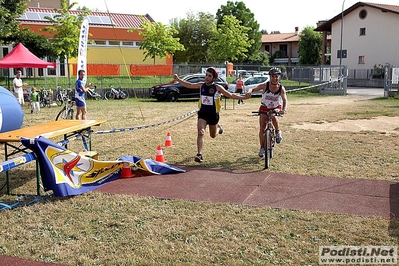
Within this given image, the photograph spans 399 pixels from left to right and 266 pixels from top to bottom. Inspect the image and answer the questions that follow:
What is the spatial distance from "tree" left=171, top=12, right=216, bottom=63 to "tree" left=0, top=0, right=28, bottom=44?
1369 inches

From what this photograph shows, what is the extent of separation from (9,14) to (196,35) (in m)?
38.3

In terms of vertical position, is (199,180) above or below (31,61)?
below

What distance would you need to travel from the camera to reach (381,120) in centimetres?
1477

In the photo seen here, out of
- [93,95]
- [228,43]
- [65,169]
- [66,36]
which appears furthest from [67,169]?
[228,43]

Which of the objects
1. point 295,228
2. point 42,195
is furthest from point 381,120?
point 42,195

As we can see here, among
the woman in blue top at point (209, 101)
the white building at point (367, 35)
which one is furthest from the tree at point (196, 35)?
the woman in blue top at point (209, 101)

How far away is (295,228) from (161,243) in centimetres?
156

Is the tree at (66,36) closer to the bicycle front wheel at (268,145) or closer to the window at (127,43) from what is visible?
the window at (127,43)

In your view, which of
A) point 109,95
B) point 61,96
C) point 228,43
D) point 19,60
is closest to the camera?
point 19,60

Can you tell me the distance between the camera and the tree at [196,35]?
60.0 metres

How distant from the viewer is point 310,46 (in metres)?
69.6

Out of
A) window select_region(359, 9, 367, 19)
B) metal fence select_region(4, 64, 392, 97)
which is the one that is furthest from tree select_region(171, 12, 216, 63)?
metal fence select_region(4, 64, 392, 97)

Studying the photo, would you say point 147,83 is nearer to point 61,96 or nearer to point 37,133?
point 61,96

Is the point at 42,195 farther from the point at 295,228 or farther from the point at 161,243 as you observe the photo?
the point at 295,228
